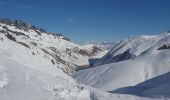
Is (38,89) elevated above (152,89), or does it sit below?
below

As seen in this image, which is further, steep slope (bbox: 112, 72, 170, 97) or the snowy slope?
steep slope (bbox: 112, 72, 170, 97)

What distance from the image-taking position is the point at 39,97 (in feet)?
71.7

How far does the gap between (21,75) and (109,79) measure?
238 feet

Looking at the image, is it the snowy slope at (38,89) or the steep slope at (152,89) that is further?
the steep slope at (152,89)

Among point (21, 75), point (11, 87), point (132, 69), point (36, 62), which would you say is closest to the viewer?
point (11, 87)

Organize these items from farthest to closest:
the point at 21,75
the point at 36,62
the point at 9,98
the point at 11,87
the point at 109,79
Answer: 1. the point at 109,79
2. the point at 36,62
3. the point at 21,75
4. the point at 11,87
5. the point at 9,98

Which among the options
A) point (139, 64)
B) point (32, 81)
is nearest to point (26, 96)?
point (32, 81)

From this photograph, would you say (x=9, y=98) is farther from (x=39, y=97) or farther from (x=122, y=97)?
(x=122, y=97)

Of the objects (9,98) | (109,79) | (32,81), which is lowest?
(9,98)

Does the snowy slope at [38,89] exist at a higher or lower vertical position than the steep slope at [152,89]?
lower

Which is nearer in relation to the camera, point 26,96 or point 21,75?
point 26,96

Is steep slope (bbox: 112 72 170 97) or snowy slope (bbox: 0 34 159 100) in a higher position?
steep slope (bbox: 112 72 170 97)

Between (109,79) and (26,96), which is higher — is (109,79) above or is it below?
above

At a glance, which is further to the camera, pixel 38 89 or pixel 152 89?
pixel 152 89
